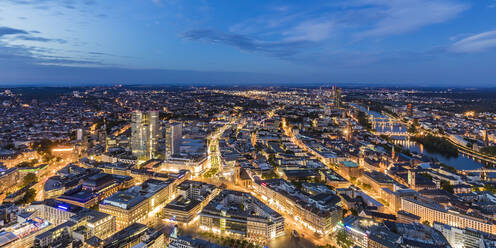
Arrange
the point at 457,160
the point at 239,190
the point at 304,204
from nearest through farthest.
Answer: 1. the point at 304,204
2. the point at 239,190
3. the point at 457,160

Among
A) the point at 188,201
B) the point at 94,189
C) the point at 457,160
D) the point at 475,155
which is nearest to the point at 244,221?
the point at 188,201

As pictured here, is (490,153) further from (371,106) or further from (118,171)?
(371,106)

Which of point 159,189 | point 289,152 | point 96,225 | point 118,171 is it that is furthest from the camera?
point 289,152

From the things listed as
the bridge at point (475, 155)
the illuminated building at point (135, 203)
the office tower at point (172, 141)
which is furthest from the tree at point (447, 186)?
the office tower at point (172, 141)

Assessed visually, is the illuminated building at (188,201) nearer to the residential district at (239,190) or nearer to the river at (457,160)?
the residential district at (239,190)

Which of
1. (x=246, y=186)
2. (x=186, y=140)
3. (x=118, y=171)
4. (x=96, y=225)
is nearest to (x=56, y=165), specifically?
(x=118, y=171)

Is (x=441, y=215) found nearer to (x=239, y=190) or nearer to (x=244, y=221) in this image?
(x=244, y=221)

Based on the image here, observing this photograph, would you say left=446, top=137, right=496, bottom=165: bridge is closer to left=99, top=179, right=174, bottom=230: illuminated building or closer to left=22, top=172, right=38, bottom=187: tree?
left=99, top=179, right=174, bottom=230: illuminated building
